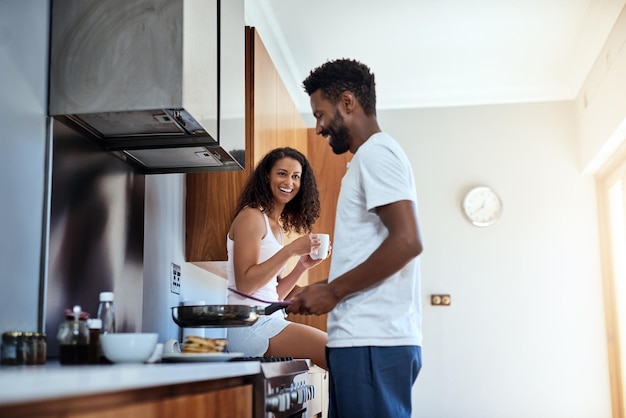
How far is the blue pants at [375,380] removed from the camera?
1.65 metres

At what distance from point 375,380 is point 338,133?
575 millimetres

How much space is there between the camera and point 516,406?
5.48 metres

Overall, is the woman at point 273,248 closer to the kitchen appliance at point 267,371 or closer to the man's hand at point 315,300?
the kitchen appliance at point 267,371

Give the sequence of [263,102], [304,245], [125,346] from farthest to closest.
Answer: [263,102], [304,245], [125,346]

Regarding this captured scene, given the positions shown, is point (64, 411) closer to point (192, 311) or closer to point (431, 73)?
point (192, 311)

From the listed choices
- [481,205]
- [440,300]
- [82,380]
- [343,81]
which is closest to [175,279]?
[343,81]

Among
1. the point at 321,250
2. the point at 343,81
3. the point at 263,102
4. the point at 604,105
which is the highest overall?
the point at 604,105

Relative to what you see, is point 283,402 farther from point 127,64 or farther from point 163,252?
point 163,252

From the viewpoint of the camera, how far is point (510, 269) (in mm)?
5703

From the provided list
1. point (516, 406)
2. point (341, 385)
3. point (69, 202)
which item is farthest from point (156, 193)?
point (516, 406)

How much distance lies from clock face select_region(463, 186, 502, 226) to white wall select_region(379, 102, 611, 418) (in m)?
0.06

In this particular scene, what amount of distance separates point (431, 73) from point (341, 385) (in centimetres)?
415

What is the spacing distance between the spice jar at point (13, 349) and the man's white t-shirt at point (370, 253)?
0.64 metres

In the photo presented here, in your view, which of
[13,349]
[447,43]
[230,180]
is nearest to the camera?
[13,349]
